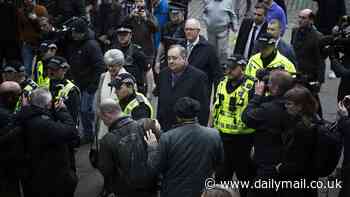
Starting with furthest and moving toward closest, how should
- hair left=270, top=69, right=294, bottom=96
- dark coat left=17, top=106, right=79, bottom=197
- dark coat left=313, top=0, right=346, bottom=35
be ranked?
dark coat left=313, top=0, right=346, bottom=35
dark coat left=17, top=106, right=79, bottom=197
hair left=270, top=69, right=294, bottom=96

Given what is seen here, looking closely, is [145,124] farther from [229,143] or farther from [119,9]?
[119,9]

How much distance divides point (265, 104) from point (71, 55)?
4.39 m

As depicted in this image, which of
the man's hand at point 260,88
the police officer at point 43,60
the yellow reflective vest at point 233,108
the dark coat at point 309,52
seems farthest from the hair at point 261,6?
the man's hand at point 260,88

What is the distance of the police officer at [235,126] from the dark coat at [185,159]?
1.57 m

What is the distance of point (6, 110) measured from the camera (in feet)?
26.6

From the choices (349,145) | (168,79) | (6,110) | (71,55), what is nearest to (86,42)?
(71,55)

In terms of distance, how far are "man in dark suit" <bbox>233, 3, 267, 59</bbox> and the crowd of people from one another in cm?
2

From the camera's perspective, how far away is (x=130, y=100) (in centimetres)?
816

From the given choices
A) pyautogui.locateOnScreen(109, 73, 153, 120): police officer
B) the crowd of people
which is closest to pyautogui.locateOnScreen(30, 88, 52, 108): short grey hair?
the crowd of people

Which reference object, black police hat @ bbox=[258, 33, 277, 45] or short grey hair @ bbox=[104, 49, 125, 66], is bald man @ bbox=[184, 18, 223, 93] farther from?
short grey hair @ bbox=[104, 49, 125, 66]

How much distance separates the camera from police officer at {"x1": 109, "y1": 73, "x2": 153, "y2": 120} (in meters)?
8.10

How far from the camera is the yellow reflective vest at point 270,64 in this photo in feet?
30.1

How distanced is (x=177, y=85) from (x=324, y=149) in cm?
272

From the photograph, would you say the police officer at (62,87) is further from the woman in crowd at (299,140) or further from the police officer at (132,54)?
the woman in crowd at (299,140)
